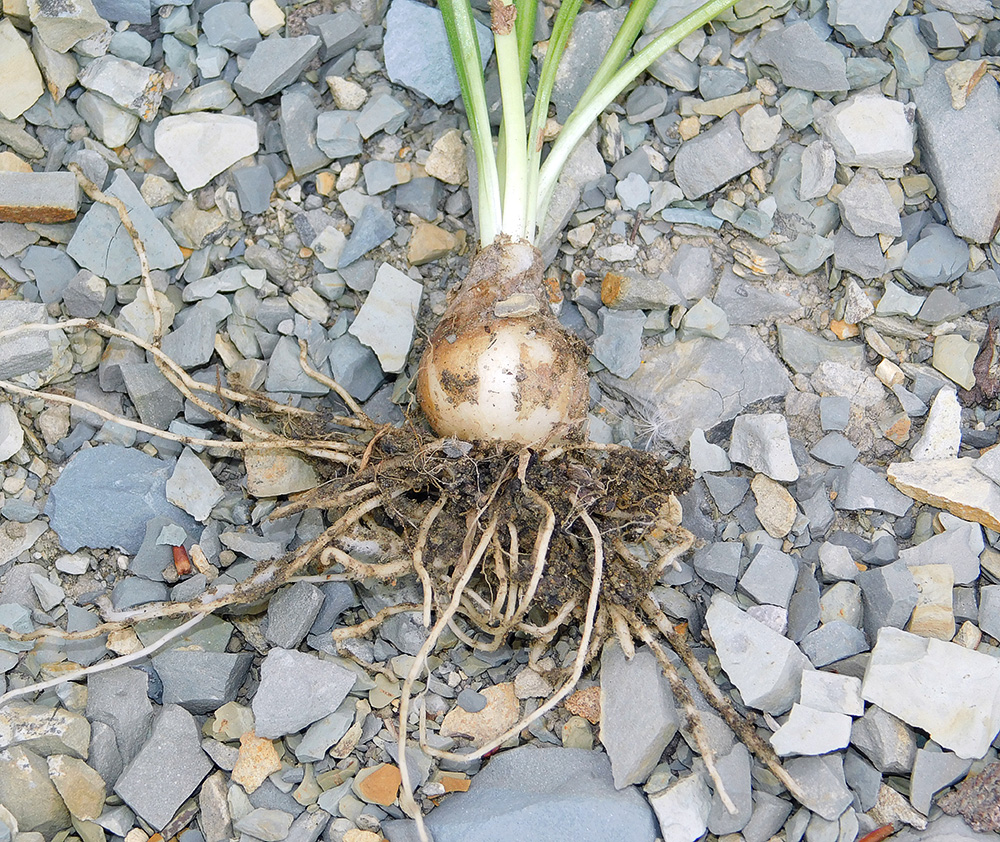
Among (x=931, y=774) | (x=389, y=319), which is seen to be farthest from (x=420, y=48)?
(x=931, y=774)

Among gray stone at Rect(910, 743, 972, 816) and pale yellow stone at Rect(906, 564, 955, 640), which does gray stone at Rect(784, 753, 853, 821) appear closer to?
gray stone at Rect(910, 743, 972, 816)

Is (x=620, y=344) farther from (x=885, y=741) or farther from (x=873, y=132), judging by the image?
(x=885, y=741)

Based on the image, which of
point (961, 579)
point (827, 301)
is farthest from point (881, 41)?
point (961, 579)

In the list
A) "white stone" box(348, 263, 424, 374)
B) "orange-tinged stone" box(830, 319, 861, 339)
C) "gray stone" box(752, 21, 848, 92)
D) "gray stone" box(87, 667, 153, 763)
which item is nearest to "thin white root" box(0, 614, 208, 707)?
"gray stone" box(87, 667, 153, 763)

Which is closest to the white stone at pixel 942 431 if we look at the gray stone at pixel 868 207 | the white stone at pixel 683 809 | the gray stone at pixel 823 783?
the gray stone at pixel 868 207

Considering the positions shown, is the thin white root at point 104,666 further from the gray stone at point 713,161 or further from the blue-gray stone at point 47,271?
the gray stone at point 713,161
